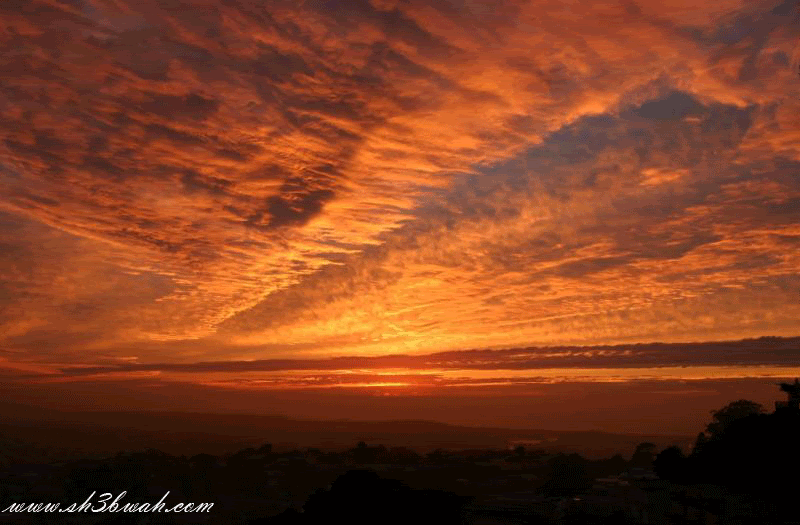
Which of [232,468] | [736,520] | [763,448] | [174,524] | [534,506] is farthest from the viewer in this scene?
[232,468]

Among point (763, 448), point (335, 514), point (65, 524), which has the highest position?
point (763, 448)

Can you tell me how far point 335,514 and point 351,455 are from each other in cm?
5418

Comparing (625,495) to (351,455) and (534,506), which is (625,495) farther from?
(351,455)

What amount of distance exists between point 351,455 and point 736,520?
60095 millimetres

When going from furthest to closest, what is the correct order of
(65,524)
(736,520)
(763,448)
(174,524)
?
(65,524) < (174,524) < (763,448) < (736,520)

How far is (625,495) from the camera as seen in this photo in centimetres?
2236

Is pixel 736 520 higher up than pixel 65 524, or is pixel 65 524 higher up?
pixel 736 520

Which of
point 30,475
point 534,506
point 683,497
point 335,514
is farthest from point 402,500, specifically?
point 30,475

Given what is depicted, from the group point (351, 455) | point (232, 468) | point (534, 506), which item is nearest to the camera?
point (534, 506)

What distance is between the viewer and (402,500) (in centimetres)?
2266

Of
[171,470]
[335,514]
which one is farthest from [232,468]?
[335,514]

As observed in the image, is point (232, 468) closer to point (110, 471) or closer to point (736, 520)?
point (110, 471)

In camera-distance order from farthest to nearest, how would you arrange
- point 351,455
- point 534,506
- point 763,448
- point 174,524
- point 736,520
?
point 351,455, point 174,524, point 763,448, point 534,506, point 736,520

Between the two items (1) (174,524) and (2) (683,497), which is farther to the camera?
(1) (174,524)
